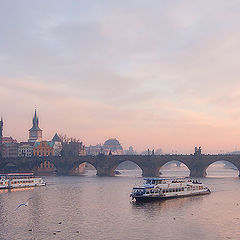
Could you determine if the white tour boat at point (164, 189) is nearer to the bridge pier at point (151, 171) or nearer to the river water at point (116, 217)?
the river water at point (116, 217)

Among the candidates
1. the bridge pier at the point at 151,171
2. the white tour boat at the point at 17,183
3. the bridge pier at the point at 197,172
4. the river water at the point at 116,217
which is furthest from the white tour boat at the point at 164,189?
the bridge pier at the point at 151,171

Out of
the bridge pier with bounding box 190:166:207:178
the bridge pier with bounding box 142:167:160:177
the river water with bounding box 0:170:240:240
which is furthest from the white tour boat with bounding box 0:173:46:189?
the bridge pier with bounding box 190:166:207:178

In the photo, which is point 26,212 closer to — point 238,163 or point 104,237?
point 104,237

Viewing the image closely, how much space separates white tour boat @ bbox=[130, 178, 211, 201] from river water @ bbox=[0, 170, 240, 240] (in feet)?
9.30

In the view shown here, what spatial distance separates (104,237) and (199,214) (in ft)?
89.0

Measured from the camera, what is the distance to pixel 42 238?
62.1 metres

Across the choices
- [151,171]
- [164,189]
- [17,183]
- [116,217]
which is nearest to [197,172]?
[151,171]

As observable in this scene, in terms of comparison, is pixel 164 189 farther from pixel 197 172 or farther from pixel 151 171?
pixel 151 171

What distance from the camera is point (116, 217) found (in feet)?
263

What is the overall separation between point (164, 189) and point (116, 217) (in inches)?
1227

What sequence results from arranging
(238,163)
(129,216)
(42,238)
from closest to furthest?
1. (42,238)
2. (129,216)
3. (238,163)

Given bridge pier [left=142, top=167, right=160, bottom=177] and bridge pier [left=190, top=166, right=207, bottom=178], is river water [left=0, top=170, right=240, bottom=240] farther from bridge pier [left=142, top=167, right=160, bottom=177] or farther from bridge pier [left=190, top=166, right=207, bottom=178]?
bridge pier [left=142, top=167, right=160, bottom=177]

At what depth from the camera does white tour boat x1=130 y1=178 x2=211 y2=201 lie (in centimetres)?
10375

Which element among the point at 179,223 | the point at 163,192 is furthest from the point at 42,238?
the point at 163,192
